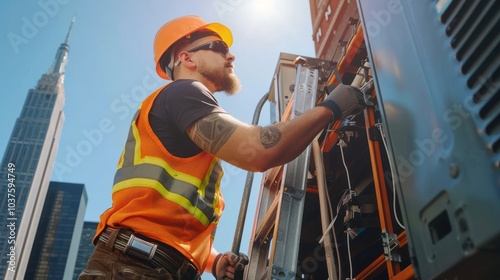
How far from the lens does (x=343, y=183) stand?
337 cm

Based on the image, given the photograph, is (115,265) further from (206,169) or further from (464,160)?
(464,160)

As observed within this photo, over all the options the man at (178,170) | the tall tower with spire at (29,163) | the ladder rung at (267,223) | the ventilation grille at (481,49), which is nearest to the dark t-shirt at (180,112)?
the man at (178,170)

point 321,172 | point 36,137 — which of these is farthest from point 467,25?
point 36,137

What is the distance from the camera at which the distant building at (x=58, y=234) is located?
7962cm

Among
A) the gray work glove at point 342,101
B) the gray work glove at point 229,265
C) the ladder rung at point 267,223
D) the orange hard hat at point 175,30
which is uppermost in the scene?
the orange hard hat at point 175,30

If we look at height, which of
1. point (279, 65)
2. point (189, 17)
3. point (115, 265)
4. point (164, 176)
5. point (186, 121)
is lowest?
point (115, 265)

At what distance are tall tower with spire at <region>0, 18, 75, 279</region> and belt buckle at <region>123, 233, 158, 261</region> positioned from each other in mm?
60169

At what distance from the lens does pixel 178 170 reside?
2158 millimetres

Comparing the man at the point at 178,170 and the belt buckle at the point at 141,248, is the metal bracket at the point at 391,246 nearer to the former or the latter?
the man at the point at 178,170

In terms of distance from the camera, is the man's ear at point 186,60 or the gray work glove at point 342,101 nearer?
the gray work glove at point 342,101

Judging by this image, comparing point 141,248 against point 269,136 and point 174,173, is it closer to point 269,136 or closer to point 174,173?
point 174,173

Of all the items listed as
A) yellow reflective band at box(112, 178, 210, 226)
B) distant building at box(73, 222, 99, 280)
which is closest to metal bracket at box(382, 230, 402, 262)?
yellow reflective band at box(112, 178, 210, 226)

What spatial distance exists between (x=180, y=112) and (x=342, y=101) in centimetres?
83

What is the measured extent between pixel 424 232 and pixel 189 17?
Answer: 263 centimetres
